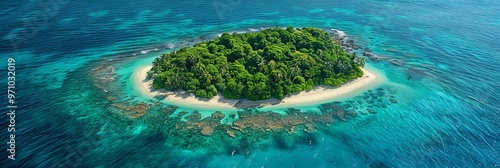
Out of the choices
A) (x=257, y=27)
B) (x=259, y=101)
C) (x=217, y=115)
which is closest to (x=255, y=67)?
(x=259, y=101)

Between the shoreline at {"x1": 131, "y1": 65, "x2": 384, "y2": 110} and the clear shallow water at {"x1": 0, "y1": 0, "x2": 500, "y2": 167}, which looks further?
the shoreline at {"x1": 131, "y1": 65, "x2": 384, "y2": 110}

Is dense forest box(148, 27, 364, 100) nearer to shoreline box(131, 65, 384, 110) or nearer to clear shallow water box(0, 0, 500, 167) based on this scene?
shoreline box(131, 65, 384, 110)

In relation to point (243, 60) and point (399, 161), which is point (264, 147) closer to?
point (399, 161)

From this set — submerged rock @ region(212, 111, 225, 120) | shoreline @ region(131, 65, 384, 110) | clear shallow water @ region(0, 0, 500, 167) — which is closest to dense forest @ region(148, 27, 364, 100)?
shoreline @ region(131, 65, 384, 110)

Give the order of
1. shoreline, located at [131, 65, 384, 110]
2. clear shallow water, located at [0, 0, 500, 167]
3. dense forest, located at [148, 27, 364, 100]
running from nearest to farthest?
clear shallow water, located at [0, 0, 500, 167] < shoreline, located at [131, 65, 384, 110] < dense forest, located at [148, 27, 364, 100]

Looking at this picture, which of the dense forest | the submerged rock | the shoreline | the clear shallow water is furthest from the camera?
the dense forest

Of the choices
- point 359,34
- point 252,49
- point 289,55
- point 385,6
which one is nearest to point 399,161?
point 289,55
